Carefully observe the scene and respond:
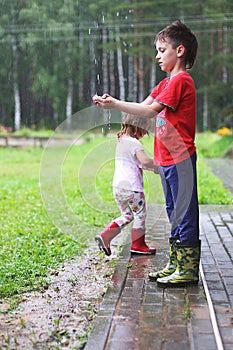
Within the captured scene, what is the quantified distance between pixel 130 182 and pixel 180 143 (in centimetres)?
77

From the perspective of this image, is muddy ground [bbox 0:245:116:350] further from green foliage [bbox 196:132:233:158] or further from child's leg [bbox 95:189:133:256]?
green foliage [bbox 196:132:233:158]

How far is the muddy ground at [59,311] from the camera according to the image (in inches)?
87.3

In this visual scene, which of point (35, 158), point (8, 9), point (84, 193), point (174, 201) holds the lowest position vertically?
point (35, 158)

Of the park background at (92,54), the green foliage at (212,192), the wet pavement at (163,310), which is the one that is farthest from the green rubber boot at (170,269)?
the park background at (92,54)

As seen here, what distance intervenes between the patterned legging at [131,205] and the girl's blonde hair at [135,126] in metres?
0.36

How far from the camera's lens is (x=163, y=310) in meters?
2.50

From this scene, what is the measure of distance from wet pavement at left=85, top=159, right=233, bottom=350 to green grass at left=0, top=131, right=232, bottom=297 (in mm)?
503

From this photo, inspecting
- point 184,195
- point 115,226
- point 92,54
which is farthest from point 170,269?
point 92,54

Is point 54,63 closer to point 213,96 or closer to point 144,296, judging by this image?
point 213,96

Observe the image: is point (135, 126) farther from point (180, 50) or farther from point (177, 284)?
point (177, 284)

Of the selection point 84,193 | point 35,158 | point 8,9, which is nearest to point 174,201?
point 84,193

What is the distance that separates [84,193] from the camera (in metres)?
6.52

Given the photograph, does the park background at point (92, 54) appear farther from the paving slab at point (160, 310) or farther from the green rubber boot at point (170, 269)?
the green rubber boot at point (170, 269)

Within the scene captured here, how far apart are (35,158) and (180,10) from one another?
601 cm
